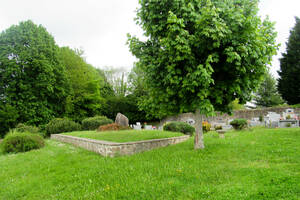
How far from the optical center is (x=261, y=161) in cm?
472

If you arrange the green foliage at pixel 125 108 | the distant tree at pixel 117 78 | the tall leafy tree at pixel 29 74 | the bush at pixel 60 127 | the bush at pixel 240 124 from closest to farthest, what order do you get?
1. the bush at pixel 240 124
2. the bush at pixel 60 127
3. the tall leafy tree at pixel 29 74
4. the green foliage at pixel 125 108
5. the distant tree at pixel 117 78

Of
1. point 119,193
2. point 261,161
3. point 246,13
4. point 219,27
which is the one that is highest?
point 246,13

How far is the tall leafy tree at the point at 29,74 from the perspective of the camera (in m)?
17.9

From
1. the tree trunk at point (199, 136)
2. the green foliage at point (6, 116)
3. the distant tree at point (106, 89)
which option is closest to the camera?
the tree trunk at point (199, 136)

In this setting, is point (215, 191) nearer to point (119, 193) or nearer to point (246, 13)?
point (119, 193)

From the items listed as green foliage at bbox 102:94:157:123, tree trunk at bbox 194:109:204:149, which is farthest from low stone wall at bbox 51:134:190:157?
green foliage at bbox 102:94:157:123

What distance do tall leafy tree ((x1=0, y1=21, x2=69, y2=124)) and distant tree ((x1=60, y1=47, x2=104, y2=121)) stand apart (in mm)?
3131

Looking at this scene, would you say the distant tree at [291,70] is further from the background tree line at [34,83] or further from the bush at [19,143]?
the bush at [19,143]

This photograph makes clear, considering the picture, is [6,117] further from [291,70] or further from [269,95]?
[269,95]

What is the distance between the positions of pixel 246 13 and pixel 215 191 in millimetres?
5402

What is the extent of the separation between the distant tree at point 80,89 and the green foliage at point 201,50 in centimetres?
1988

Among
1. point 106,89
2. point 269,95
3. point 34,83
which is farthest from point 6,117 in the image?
point 269,95

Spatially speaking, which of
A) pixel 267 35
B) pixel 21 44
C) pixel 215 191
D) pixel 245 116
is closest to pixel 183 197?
pixel 215 191

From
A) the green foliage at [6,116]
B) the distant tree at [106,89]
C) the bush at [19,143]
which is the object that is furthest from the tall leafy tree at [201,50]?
the distant tree at [106,89]
